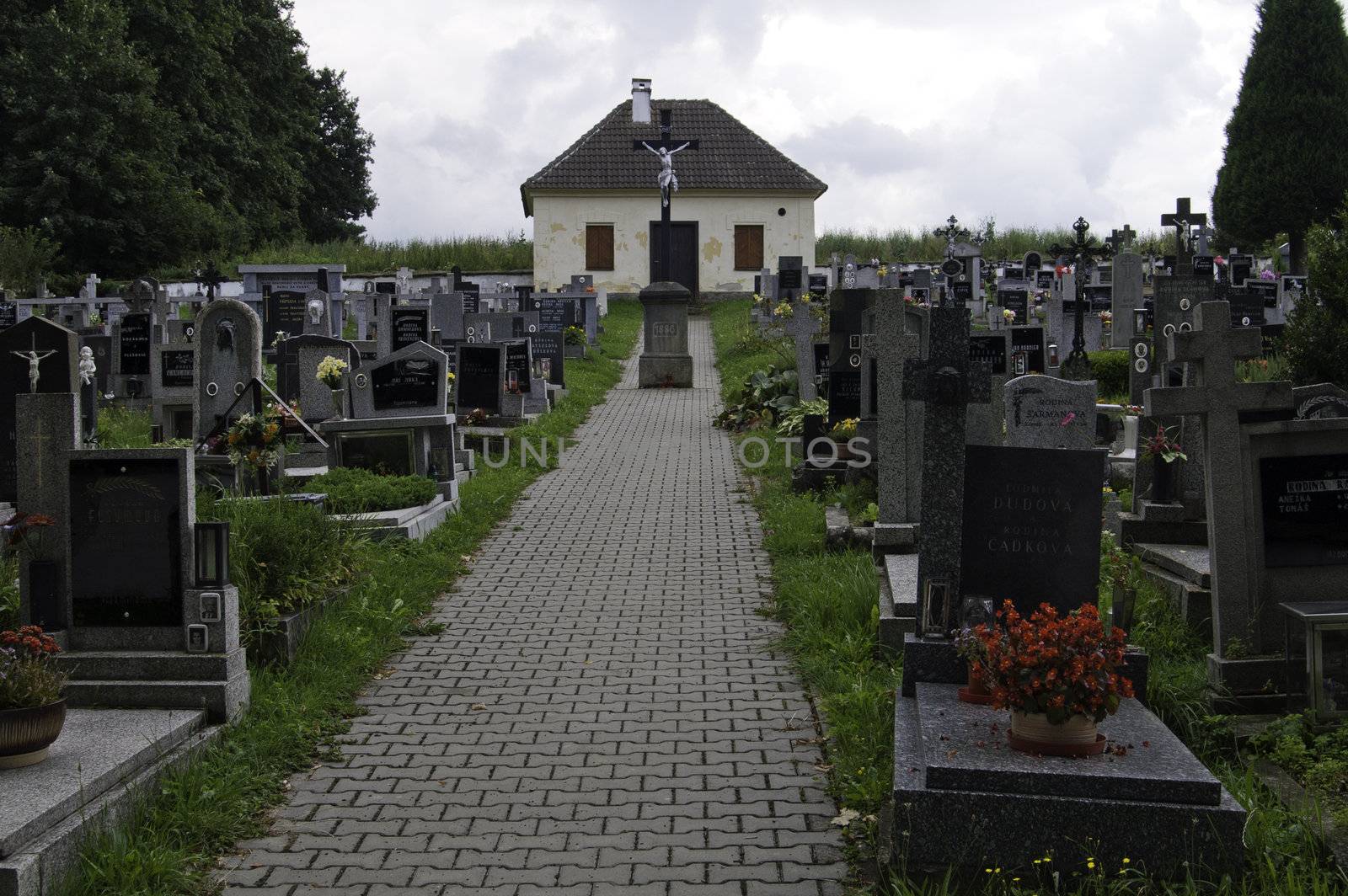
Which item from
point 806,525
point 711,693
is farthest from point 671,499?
point 711,693

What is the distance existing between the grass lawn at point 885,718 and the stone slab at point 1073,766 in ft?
0.54

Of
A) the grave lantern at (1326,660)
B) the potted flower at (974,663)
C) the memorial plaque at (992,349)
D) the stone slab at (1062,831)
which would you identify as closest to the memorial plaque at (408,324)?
the memorial plaque at (992,349)

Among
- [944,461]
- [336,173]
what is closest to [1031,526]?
[944,461]

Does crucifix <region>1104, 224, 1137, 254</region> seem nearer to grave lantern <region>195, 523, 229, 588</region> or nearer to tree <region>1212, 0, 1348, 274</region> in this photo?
tree <region>1212, 0, 1348, 274</region>

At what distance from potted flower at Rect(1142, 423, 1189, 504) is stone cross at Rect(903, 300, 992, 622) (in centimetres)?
259

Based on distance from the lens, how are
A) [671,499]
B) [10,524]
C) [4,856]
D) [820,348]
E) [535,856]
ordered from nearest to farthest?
1. [4,856]
2. [535,856]
3. [10,524]
4. [671,499]
5. [820,348]

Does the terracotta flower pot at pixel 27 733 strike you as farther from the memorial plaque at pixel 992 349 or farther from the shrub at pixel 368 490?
the memorial plaque at pixel 992 349

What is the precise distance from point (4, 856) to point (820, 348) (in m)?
13.4

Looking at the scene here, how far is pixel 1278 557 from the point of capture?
611 centimetres

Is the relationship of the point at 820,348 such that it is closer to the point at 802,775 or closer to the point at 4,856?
the point at 802,775

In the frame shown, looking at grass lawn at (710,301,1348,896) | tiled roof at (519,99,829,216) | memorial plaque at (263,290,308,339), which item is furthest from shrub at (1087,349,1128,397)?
tiled roof at (519,99,829,216)

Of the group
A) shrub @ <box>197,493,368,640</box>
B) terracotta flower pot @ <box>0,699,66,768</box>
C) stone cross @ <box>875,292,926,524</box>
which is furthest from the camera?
stone cross @ <box>875,292,926,524</box>

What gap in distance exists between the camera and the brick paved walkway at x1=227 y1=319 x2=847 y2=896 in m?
4.80

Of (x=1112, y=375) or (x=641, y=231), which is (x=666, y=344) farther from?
(x=641, y=231)
